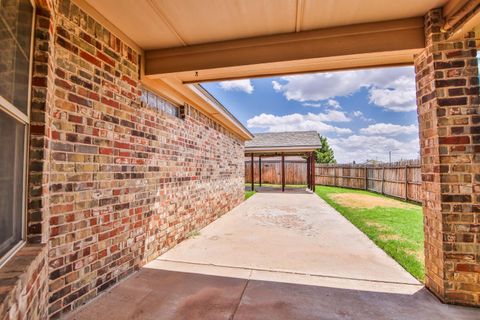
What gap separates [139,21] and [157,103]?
5.59 feet

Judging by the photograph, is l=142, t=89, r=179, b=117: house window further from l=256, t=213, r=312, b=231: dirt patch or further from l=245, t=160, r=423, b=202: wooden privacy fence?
l=245, t=160, r=423, b=202: wooden privacy fence

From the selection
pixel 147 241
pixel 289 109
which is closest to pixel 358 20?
pixel 147 241

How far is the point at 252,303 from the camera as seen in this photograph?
277 cm

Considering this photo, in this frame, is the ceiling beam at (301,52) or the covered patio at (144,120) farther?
the ceiling beam at (301,52)

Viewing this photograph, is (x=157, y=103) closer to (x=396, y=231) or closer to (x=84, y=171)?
(x=84, y=171)

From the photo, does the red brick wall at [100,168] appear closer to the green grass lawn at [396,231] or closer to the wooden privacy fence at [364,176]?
Answer: the green grass lawn at [396,231]

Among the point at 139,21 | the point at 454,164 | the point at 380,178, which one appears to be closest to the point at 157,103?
the point at 139,21

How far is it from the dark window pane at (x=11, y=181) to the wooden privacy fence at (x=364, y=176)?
9.69 metres

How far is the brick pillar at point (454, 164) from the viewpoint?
2715mm

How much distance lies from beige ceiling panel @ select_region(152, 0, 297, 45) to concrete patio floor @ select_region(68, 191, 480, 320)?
3096 mm

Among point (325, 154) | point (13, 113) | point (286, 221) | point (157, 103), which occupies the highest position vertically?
point (325, 154)

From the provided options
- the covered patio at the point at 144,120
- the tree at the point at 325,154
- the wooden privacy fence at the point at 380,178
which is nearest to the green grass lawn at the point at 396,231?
the covered patio at the point at 144,120

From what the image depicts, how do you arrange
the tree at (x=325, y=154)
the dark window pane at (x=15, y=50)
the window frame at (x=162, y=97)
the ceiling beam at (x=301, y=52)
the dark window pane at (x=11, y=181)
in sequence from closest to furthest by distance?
1. the dark window pane at (x=15, y=50)
2. the dark window pane at (x=11, y=181)
3. the ceiling beam at (x=301, y=52)
4. the window frame at (x=162, y=97)
5. the tree at (x=325, y=154)

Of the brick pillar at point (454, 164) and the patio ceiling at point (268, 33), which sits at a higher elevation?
the patio ceiling at point (268, 33)
